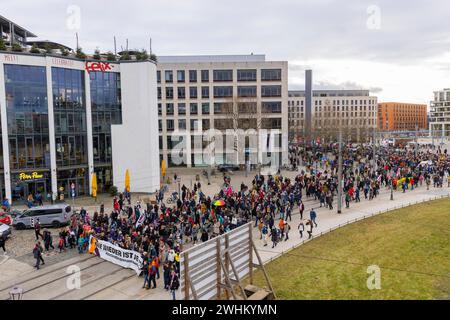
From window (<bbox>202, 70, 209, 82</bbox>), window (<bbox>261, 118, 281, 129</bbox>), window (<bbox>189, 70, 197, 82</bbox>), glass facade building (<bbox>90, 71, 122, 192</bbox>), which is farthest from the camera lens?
window (<bbox>189, 70, 197, 82</bbox>)

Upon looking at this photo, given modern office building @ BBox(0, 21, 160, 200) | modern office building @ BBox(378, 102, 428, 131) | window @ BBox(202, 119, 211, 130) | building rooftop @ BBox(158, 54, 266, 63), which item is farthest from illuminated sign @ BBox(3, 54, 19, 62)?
modern office building @ BBox(378, 102, 428, 131)

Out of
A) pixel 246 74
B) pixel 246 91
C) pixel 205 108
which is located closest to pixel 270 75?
pixel 246 74

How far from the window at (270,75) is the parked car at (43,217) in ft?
141

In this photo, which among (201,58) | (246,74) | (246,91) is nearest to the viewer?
(246,74)

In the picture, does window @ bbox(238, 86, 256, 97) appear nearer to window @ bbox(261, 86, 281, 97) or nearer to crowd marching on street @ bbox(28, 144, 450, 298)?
window @ bbox(261, 86, 281, 97)

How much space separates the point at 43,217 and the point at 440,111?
579 ft

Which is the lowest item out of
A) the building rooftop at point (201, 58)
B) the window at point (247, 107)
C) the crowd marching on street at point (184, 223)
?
the crowd marching on street at point (184, 223)

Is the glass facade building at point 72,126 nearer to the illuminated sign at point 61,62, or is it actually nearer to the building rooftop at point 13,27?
the illuminated sign at point 61,62

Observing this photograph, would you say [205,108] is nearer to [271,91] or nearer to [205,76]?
[205,76]

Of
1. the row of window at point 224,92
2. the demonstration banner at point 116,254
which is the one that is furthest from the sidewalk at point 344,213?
the row of window at point 224,92

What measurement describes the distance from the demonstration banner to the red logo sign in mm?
23187

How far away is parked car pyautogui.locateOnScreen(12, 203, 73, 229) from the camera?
27.4m

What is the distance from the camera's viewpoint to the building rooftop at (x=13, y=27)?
155 feet

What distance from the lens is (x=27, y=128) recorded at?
118 ft
